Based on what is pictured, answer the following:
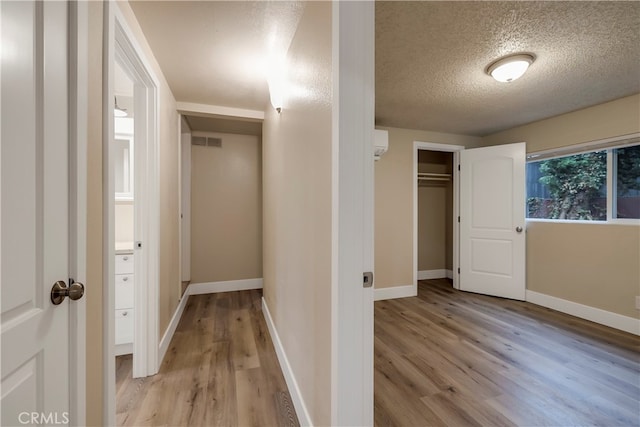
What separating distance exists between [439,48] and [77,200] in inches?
88.3

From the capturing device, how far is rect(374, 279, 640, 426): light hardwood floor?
4.82 feet

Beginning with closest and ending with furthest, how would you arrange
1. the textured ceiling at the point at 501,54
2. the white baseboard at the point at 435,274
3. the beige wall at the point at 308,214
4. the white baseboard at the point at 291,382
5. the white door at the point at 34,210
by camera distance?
the white door at the point at 34,210
the beige wall at the point at 308,214
the white baseboard at the point at 291,382
the textured ceiling at the point at 501,54
the white baseboard at the point at 435,274

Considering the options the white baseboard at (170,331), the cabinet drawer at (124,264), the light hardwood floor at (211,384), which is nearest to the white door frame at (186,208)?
the white baseboard at (170,331)

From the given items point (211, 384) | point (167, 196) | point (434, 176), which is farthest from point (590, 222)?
point (167, 196)

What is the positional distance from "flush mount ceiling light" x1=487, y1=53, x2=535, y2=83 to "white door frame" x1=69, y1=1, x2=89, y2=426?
8.25 feet

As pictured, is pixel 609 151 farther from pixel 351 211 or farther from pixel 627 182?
pixel 351 211

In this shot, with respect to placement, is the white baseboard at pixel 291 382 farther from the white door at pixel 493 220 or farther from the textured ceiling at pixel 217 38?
the white door at pixel 493 220

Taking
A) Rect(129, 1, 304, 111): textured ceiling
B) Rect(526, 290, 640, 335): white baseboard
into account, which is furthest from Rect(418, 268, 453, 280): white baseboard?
Rect(129, 1, 304, 111): textured ceiling

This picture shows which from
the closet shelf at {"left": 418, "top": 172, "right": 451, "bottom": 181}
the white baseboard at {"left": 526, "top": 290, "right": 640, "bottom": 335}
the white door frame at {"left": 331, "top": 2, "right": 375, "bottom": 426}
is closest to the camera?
the white door frame at {"left": 331, "top": 2, "right": 375, "bottom": 426}

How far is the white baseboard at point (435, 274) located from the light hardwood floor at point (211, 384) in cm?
299

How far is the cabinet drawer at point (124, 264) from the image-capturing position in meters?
2.03

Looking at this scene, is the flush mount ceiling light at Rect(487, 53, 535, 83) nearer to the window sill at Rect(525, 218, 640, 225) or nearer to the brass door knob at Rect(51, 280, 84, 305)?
the window sill at Rect(525, 218, 640, 225)

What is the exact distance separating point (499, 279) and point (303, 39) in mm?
3761

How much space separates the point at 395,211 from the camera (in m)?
3.49
